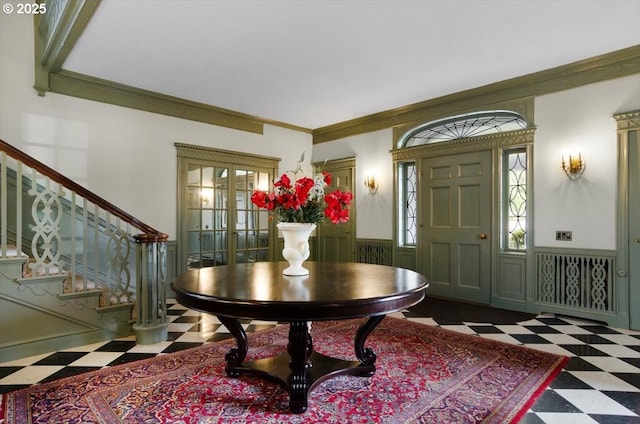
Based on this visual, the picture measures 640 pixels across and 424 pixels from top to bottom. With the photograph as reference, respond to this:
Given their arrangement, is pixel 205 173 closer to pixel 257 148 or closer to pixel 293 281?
pixel 257 148

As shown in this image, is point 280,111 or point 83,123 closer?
point 83,123

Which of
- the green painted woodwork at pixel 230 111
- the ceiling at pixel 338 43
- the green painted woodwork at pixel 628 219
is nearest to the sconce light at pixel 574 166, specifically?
the green painted woodwork at pixel 628 219

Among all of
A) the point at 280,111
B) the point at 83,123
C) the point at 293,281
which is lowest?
the point at 293,281

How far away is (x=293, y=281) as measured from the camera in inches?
83.0

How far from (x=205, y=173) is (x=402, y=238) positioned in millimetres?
3111

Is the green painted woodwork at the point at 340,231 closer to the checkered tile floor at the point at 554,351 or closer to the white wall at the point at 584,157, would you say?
the checkered tile floor at the point at 554,351

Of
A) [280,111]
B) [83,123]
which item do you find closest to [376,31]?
[280,111]

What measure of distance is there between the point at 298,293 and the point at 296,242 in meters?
0.54

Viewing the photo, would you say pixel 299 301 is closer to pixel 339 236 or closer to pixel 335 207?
pixel 335 207

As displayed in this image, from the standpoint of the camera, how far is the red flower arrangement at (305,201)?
2236 millimetres

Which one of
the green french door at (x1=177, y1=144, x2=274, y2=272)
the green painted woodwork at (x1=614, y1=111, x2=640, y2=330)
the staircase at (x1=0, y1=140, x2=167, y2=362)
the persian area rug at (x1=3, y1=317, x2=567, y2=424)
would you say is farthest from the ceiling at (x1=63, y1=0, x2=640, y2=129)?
the persian area rug at (x1=3, y1=317, x2=567, y2=424)

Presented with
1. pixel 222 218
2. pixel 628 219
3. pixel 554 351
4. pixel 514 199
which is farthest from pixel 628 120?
pixel 222 218

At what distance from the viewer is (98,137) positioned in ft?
14.4

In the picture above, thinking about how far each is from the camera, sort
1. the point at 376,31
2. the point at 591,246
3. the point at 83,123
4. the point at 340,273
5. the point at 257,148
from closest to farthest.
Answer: the point at 340,273 → the point at 376,31 → the point at 591,246 → the point at 83,123 → the point at 257,148
